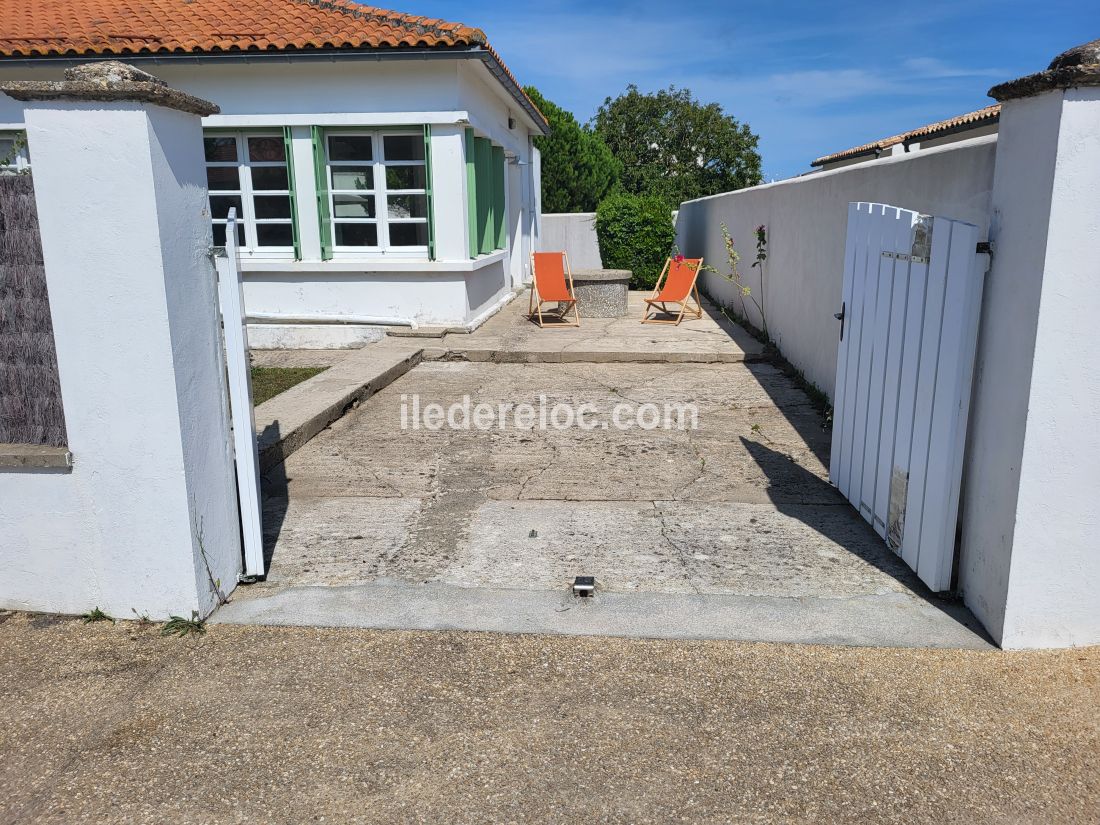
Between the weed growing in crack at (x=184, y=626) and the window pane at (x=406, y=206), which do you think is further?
the window pane at (x=406, y=206)

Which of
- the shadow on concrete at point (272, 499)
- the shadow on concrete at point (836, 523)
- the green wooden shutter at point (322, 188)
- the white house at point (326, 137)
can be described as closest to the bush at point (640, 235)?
the white house at point (326, 137)

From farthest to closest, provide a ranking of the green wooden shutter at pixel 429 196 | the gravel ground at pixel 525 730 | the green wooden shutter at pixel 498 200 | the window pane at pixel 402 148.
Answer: the green wooden shutter at pixel 498 200, the window pane at pixel 402 148, the green wooden shutter at pixel 429 196, the gravel ground at pixel 525 730

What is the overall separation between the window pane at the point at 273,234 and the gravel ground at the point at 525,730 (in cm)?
826

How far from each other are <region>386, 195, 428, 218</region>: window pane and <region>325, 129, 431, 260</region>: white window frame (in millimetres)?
58

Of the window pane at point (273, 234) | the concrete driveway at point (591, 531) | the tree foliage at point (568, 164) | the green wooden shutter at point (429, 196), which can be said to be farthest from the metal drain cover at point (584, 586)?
the tree foliage at point (568, 164)

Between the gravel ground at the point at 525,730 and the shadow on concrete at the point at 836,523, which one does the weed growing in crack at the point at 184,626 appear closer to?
the gravel ground at the point at 525,730

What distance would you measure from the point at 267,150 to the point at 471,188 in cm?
268

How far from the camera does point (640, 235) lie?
57.4 ft

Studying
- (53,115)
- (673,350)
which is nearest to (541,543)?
(53,115)

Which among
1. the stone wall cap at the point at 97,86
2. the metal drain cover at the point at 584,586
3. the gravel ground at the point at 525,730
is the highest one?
the stone wall cap at the point at 97,86

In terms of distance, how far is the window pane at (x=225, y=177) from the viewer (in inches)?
423

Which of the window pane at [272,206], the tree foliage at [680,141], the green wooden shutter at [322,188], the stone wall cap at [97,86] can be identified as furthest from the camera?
the tree foliage at [680,141]

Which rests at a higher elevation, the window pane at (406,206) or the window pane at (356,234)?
the window pane at (406,206)

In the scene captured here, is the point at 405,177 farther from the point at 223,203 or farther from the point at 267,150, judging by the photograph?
the point at 223,203
